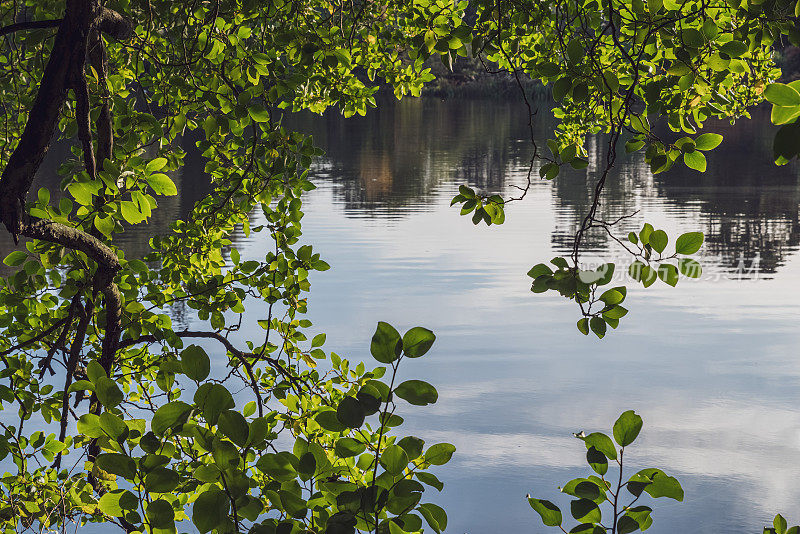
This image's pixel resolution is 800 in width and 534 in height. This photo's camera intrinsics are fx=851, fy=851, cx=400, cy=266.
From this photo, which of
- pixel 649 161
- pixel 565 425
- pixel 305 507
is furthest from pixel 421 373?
pixel 305 507

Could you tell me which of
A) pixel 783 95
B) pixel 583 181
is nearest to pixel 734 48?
pixel 783 95

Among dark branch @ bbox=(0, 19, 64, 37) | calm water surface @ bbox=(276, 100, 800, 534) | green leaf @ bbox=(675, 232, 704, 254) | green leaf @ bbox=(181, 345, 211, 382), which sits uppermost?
dark branch @ bbox=(0, 19, 64, 37)

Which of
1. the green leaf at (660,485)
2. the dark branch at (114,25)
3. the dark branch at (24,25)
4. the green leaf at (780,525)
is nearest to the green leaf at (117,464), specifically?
the green leaf at (660,485)

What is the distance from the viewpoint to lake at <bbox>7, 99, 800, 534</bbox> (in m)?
7.30

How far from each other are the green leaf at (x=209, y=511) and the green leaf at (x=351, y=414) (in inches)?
7.9

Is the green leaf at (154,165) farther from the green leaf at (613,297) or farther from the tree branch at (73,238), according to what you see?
the green leaf at (613,297)

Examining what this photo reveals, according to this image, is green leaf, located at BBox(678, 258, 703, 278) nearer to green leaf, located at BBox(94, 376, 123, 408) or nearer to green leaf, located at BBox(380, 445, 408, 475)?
green leaf, located at BBox(380, 445, 408, 475)

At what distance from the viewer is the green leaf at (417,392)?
1.26 meters

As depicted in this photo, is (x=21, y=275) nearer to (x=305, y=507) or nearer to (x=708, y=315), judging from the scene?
(x=305, y=507)

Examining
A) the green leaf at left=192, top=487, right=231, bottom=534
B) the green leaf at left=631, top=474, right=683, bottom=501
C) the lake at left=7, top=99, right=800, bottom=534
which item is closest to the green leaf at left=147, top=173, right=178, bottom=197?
the green leaf at left=192, top=487, right=231, bottom=534

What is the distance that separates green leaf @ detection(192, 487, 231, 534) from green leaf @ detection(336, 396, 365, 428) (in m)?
0.20

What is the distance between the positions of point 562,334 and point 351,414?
1002 centimetres

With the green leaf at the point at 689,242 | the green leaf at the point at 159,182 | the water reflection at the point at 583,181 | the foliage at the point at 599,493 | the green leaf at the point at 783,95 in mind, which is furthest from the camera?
the water reflection at the point at 583,181

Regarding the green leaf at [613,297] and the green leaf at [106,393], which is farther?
the green leaf at [613,297]
